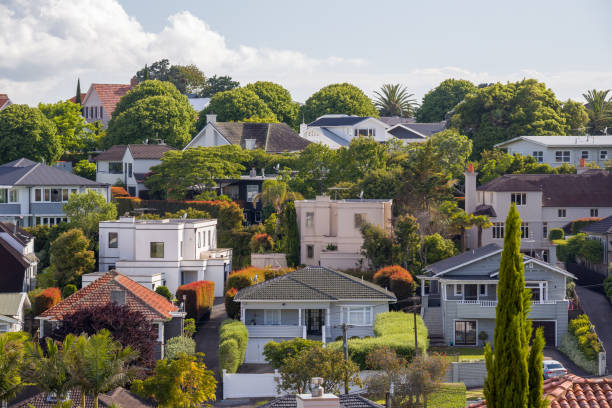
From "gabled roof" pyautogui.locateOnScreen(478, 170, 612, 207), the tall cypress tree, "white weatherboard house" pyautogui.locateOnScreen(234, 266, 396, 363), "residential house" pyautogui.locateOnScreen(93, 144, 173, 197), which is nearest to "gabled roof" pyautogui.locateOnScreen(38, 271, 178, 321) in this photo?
"white weatherboard house" pyautogui.locateOnScreen(234, 266, 396, 363)

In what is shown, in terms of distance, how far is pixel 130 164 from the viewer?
314 feet

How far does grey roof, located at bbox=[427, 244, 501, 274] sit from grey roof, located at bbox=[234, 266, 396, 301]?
16.2 ft

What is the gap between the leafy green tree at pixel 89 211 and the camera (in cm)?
7606

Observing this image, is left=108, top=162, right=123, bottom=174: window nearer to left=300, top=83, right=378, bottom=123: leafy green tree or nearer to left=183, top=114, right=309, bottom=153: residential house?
left=183, top=114, right=309, bottom=153: residential house

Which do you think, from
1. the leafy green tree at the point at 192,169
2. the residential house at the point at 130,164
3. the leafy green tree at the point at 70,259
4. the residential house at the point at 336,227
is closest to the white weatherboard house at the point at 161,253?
the leafy green tree at the point at 70,259

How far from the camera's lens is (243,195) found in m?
89.6

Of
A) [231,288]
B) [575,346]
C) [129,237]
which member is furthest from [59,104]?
[575,346]

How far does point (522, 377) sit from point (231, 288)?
41.7 meters

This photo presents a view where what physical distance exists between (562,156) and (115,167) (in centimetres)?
4158

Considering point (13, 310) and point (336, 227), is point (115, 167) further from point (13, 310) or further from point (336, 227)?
point (13, 310)

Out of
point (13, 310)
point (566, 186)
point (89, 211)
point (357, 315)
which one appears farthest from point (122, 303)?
point (566, 186)

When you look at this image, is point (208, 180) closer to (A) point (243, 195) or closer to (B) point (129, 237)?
(A) point (243, 195)

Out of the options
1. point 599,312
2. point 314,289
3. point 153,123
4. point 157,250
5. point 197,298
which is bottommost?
point 599,312

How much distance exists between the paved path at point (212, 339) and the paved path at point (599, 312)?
67.3ft
